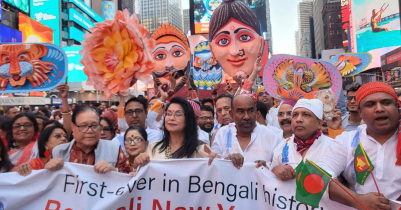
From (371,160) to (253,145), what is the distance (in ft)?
3.79

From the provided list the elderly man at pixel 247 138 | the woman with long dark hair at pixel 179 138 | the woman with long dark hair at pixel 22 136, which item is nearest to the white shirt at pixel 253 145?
the elderly man at pixel 247 138

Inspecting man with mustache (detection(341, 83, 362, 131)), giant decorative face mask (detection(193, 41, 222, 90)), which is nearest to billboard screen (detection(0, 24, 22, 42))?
giant decorative face mask (detection(193, 41, 222, 90))

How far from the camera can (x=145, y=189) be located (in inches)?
106

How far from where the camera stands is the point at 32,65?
192 inches

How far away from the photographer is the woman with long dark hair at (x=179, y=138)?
2.86 metres

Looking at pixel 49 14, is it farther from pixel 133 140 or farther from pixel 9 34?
pixel 133 140

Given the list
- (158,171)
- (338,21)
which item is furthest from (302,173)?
(338,21)

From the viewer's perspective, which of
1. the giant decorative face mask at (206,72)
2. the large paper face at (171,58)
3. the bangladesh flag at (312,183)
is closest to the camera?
the bangladesh flag at (312,183)

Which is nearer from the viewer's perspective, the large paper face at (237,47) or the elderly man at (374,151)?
the elderly man at (374,151)

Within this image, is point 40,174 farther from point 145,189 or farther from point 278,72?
point 278,72

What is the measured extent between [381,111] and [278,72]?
2794 millimetres

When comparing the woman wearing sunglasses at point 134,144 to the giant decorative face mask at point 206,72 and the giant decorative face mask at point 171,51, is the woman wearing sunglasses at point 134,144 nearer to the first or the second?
the giant decorative face mask at point 171,51

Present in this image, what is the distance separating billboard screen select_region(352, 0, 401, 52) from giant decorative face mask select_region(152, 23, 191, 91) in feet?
109

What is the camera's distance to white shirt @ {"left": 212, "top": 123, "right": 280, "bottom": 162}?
126 inches
